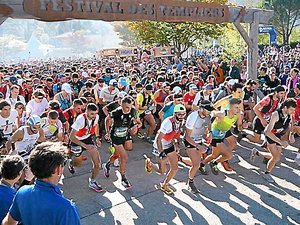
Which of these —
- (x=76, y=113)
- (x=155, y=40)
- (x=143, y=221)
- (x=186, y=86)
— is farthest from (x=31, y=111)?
(x=155, y=40)

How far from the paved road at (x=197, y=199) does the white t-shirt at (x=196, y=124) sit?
2.97ft

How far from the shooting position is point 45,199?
2521mm

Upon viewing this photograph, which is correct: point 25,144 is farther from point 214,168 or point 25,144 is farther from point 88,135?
point 214,168

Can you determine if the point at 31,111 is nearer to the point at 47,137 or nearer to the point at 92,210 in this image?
the point at 47,137

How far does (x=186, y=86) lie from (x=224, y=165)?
3.58 metres

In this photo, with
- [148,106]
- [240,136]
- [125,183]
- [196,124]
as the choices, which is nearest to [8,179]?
[125,183]

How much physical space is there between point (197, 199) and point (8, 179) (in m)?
3.44

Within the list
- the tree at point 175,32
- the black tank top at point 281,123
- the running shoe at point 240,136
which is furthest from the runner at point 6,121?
the tree at point 175,32

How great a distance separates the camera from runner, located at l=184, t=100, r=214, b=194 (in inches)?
237

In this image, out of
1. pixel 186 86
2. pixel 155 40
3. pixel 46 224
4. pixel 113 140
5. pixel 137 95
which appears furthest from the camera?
pixel 155 40

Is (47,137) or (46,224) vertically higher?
(46,224)

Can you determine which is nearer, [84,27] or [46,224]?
[46,224]

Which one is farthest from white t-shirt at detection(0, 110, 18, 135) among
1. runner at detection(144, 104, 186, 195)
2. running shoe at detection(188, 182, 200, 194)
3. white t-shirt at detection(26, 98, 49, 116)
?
running shoe at detection(188, 182, 200, 194)

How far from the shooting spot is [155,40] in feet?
78.8
